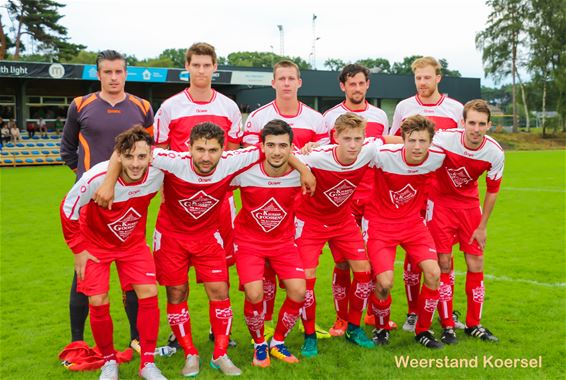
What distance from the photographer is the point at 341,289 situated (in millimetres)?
4887

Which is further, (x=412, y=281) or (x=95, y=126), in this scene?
(x=412, y=281)

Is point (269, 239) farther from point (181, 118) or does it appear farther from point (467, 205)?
point (467, 205)

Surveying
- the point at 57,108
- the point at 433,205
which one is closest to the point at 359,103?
the point at 433,205

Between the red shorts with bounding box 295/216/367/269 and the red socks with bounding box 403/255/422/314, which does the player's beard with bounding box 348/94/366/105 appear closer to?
the red shorts with bounding box 295/216/367/269

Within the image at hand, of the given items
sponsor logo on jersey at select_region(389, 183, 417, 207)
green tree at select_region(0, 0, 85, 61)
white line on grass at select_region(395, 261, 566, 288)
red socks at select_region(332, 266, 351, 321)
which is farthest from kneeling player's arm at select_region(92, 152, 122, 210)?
green tree at select_region(0, 0, 85, 61)

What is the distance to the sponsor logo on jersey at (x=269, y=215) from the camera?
4.29 m

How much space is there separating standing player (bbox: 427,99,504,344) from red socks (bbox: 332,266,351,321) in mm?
836

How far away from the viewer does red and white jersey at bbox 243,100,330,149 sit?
193 inches

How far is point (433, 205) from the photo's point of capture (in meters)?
4.85

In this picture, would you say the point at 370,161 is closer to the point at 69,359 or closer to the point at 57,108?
the point at 69,359

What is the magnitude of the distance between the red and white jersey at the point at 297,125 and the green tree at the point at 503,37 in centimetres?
4369

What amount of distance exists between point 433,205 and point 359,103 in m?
1.20

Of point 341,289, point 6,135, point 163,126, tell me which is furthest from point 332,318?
point 6,135

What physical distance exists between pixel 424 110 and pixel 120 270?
3205mm
